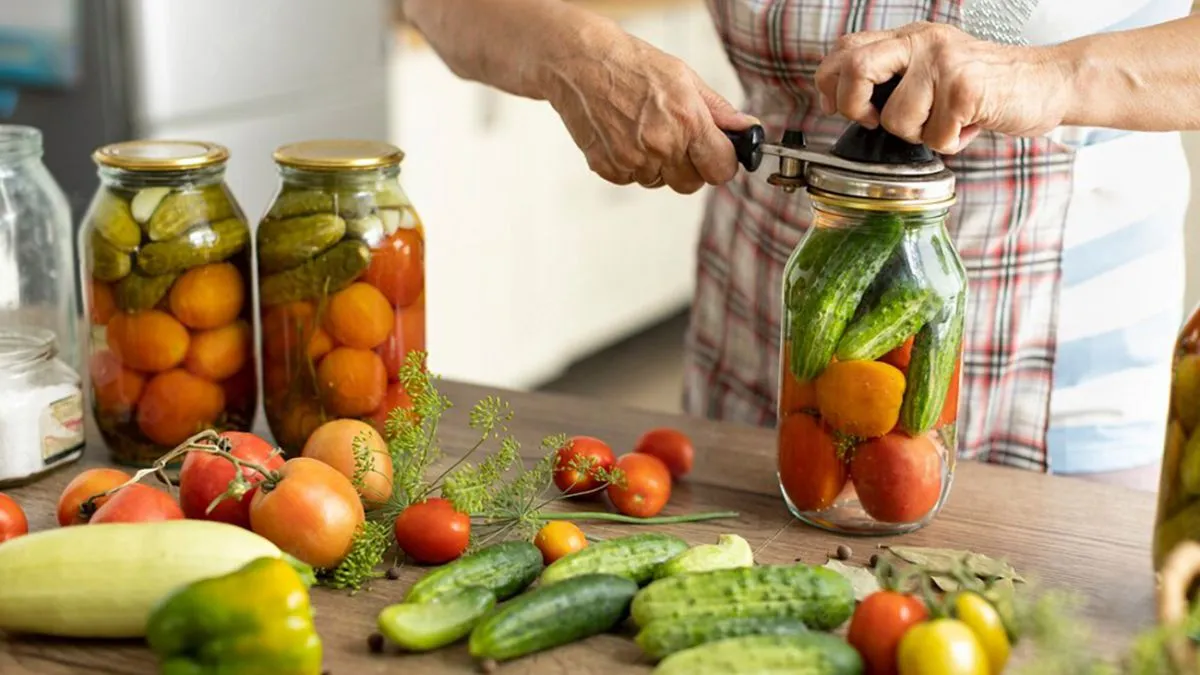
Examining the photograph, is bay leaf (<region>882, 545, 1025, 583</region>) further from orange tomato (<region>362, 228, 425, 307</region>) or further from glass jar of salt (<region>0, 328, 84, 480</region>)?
glass jar of salt (<region>0, 328, 84, 480</region>)

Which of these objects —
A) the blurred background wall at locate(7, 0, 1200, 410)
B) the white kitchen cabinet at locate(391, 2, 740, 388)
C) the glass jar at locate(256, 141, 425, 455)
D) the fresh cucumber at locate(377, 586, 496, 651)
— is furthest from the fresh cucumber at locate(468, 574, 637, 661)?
the white kitchen cabinet at locate(391, 2, 740, 388)

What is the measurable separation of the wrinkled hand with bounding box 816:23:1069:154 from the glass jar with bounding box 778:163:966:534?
0.17 ft

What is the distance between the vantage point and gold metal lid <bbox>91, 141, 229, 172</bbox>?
4.28ft

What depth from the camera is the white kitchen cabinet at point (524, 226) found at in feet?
10.2

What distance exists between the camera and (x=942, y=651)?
93 cm

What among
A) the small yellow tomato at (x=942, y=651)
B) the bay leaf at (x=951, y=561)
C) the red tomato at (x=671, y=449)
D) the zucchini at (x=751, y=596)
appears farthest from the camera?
the red tomato at (x=671, y=449)

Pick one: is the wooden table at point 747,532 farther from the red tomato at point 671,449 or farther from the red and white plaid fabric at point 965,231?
the red and white plaid fabric at point 965,231

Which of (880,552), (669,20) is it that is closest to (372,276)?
(880,552)

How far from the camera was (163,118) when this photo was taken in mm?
2674

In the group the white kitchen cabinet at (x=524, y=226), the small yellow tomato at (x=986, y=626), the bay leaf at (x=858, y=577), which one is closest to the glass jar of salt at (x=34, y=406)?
the bay leaf at (x=858, y=577)

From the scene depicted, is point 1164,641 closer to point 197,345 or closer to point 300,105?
point 197,345

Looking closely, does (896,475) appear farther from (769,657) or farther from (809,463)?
(769,657)

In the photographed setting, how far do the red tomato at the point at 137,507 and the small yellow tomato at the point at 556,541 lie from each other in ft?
0.98

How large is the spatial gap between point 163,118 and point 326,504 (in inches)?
69.2
